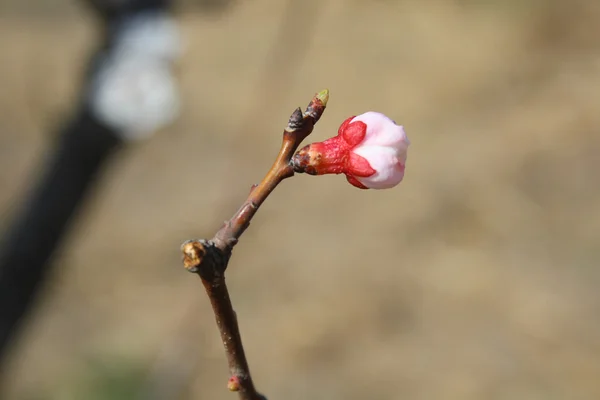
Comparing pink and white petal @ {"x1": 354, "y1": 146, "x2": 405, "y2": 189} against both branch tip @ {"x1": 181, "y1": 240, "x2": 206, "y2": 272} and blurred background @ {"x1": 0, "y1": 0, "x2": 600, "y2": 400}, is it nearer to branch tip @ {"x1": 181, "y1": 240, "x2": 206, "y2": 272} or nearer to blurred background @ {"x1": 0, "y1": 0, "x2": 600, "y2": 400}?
branch tip @ {"x1": 181, "y1": 240, "x2": 206, "y2": 272}

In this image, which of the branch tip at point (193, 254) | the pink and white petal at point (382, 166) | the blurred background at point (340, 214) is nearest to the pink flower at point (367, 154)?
the pink and white petal at point (382, 166)

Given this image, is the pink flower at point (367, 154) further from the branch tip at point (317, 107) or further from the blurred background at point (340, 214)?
the blurred background at point (340, 214)

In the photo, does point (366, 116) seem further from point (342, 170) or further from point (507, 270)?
point (507, 270)

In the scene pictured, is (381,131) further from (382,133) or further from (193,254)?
(193,254)

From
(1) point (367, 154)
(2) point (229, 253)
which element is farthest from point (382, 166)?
(2) point (229, 253)

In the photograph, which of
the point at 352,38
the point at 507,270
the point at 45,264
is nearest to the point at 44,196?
the point at 45,264

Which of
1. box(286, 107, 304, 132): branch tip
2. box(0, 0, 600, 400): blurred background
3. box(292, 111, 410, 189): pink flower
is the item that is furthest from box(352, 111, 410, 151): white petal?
box(0, 0, 600, 400): blurred background
